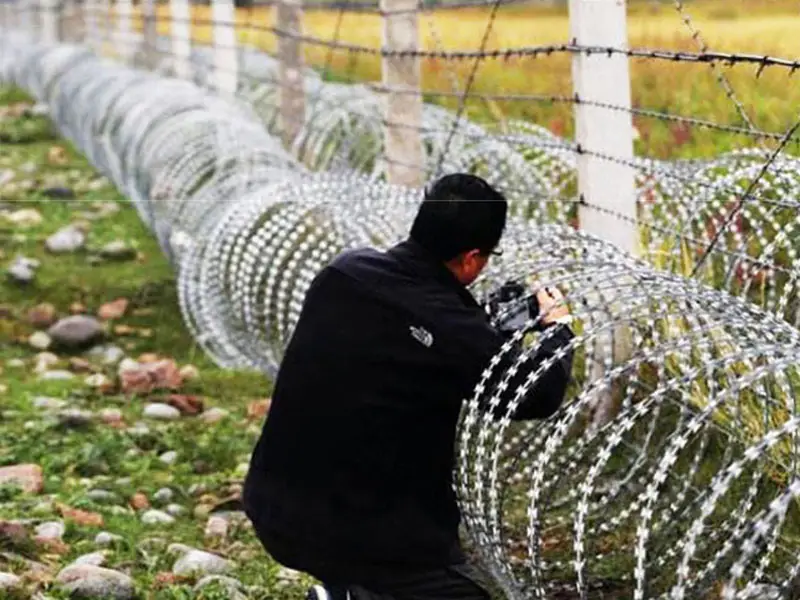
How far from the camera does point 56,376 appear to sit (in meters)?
9.94

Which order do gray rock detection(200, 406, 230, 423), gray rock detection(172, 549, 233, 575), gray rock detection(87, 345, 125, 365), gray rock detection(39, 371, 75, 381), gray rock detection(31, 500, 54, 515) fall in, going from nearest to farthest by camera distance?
gray rock detection(172, 549, 233, 575) < gray rock detection(31, 500, 54, 515) < gray rock detection(200, 406, 230, 423) < gray rock detection(39, 371, 75, 381) < gray rock detection(87, 345, 125, 365)

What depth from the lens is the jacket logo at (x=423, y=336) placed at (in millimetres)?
4793

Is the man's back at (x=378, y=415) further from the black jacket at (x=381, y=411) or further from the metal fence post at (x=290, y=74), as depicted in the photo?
the metal fence post at (x=290, y=74)

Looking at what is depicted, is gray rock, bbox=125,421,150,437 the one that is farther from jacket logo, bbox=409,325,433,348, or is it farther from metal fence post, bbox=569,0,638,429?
jacket logo, bbox=409,325,433,348

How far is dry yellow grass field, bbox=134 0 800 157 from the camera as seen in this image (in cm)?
922

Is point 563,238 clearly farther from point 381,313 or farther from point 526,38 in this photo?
point 526,38

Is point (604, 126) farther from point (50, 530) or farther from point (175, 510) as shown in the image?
point (50, 530)

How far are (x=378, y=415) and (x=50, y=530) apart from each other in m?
2.54

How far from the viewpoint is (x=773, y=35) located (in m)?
9.22

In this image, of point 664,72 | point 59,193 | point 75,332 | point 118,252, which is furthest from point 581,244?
point 59,193

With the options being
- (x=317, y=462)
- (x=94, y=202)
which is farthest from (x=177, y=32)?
(x=317, y=462)

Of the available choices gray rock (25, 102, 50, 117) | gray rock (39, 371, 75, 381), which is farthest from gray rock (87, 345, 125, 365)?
gray rock (25, 102, 50, 117)

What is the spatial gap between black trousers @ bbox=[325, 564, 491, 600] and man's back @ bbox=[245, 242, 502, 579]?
4 centimetres

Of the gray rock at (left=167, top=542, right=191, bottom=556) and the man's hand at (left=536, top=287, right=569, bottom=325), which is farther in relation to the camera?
the gray rock at (left=167, top=542, right=191, bottom=556)
